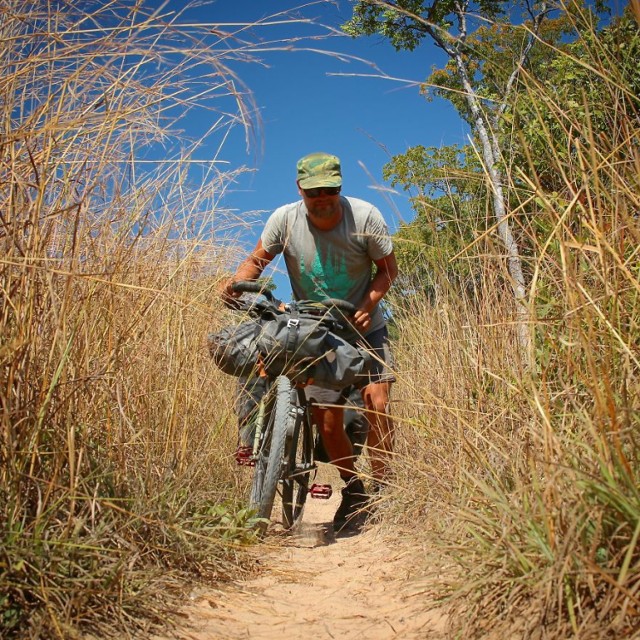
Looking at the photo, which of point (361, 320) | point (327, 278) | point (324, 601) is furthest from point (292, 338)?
point (324, 601)

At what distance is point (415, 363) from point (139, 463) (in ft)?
6.98

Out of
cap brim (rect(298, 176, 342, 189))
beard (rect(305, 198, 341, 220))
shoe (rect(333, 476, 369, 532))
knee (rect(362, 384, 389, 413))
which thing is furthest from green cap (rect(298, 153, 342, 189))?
shoe (rect(333, 476, 369, 532))

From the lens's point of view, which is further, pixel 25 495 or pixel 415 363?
pixel 415 363

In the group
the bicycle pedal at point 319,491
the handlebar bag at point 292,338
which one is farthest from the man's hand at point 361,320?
the bicycle pedal at point 319,491

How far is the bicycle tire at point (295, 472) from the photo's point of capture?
3367 millimetres

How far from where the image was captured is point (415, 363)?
159 inches

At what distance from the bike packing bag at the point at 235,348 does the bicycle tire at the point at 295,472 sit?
0.39 m

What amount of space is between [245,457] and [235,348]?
58 centimetres

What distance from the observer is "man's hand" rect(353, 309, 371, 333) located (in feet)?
11.9

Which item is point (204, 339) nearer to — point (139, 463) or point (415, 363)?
point (139, 463)

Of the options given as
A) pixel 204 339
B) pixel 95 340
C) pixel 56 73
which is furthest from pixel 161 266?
pixel 56 73

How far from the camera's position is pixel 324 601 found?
2238 millimetres

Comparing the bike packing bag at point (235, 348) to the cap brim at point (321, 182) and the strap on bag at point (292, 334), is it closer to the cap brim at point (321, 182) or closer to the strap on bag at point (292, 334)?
the strap on bag at point (292, 334)

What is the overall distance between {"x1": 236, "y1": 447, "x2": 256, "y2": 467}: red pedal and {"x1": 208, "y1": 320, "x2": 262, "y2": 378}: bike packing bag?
421 mm
